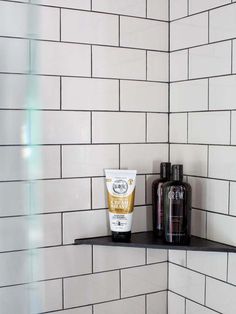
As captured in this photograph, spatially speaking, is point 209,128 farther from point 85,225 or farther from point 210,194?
point 85,225

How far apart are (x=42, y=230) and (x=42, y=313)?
0.69 feet

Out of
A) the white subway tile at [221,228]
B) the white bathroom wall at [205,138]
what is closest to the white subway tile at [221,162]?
the white bathroom wall at [205,138]

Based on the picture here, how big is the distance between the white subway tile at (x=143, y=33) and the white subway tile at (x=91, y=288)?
631 millimetres

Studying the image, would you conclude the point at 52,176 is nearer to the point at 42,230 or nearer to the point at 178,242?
the point at 42,230

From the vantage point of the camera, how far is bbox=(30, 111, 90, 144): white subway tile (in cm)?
117

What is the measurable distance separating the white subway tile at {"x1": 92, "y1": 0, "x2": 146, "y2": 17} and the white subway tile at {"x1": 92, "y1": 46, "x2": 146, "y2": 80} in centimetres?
10

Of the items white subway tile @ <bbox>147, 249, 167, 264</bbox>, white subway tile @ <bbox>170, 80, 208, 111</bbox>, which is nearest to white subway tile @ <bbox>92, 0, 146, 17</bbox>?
white subway tile @ <bbox>170, 80, 208, 111</bbox>

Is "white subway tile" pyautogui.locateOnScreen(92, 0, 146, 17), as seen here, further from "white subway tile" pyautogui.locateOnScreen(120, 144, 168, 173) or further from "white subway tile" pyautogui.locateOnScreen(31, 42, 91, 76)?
"white subway tile" pyautogui.locateOnScreen(120, 144, 168, 173)

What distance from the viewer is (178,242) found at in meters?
1.19

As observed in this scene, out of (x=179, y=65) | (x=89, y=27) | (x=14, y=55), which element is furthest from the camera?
(x=179, y=65)

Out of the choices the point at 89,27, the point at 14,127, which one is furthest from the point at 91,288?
the point at 89,27

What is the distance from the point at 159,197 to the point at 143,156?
0.44 ft

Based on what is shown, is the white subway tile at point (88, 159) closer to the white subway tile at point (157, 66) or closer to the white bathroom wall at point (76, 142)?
the white bathroom wall at point (76, 142)

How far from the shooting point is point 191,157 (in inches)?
51.1
